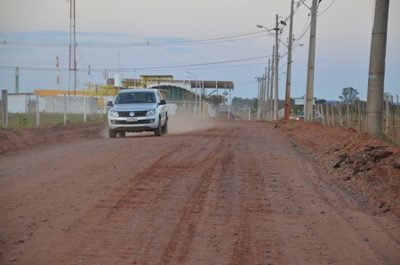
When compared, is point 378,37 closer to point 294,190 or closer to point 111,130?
point 294,190

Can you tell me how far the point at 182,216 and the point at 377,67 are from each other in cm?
886

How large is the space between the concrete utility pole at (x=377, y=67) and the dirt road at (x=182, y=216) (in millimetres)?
3176

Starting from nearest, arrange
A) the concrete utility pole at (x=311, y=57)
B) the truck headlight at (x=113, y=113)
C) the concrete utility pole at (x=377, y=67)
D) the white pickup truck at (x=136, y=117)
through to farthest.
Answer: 1. the concrete utility pole at (x=377, y=67)
2. the white pickup truck at (x=136, y=117)
3. the truck headlight at (x=113, y=113)
4. the concrete utility pole at (x=311, y=57)

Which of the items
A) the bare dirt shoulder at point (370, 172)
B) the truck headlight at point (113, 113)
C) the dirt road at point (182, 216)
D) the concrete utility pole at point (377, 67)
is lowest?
the dirt road at point (182, 216)

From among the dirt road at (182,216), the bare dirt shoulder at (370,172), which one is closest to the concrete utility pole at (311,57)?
the bare dirt shoulder at (370,172)

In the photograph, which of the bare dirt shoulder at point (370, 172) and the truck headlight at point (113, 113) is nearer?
the bare dirt shoulder at point (370, 172)

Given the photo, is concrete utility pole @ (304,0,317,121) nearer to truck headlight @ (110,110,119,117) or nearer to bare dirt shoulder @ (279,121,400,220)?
truck headlight @ (110,110,119,117)

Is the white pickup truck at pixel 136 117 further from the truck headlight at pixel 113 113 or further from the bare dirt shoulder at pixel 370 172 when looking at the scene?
the bare dirt shoulder at pixel 370 172

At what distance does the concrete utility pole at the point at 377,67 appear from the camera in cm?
1438

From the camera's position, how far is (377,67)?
1453cm

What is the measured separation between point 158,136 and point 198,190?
42.3 ft

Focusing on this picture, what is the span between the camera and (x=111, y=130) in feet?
72.9

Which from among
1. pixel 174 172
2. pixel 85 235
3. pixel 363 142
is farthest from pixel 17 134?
pixel 85 235

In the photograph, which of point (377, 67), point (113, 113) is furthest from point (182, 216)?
point (113, 113)
